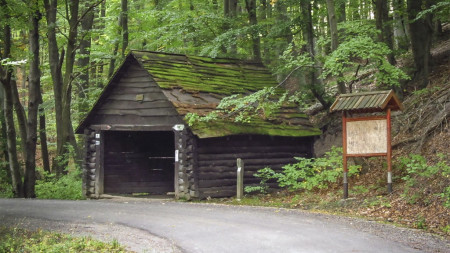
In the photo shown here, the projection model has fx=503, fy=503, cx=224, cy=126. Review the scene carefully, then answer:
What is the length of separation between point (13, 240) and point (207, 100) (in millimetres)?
9069

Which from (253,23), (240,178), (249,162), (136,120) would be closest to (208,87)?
(136,120)

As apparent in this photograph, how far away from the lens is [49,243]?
8.52 metres

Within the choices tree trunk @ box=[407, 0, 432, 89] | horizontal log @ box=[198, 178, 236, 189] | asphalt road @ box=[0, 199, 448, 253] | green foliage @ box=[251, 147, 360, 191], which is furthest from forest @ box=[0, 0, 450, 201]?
asphalt road @ box=[0, 199, 448, 253]

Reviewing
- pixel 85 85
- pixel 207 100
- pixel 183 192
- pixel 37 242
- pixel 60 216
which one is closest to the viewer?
pixel 37 242

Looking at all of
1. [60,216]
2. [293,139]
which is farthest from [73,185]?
[293,139]

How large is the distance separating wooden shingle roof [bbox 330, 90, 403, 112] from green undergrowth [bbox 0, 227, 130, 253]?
23.8 feet

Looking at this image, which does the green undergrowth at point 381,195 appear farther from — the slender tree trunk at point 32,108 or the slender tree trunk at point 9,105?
the slender tree trunk at point 9,105

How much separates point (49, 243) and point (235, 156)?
28.2 feet

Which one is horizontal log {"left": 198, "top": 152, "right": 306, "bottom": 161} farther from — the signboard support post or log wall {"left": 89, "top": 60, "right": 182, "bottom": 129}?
the signboard support post

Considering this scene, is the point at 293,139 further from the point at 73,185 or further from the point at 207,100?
the point at 73,185

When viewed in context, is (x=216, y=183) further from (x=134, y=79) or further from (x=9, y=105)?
(x=9, y=105)

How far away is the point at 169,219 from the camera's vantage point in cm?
1109

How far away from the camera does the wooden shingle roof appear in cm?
1240

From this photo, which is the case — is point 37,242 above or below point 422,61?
below
